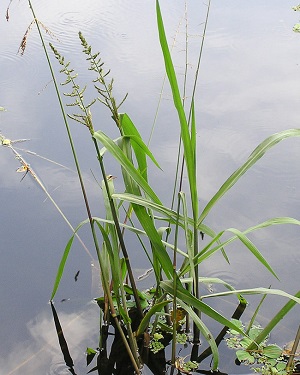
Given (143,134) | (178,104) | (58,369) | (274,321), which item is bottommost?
(58,369)

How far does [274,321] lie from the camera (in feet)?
4.00

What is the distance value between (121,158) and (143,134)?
3.65 feet

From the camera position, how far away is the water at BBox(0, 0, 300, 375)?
1547 mm

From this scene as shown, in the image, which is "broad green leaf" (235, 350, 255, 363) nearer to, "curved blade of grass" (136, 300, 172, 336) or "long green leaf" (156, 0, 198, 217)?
"curved blade of grass" (136, 300, 172, 336)

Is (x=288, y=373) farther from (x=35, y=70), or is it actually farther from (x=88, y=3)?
(x=88, y=3)

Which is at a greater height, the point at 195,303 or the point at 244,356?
the point at 195,303

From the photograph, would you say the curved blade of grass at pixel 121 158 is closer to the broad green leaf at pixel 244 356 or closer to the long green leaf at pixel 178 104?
the long green leaf at pixel 178 104

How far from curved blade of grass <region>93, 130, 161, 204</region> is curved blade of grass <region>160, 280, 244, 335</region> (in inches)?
7.6

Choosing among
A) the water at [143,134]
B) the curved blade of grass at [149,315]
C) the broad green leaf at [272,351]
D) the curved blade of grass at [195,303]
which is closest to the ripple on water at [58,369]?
the water at [143,134]

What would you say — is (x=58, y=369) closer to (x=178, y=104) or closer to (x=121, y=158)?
(x=121, y=158)

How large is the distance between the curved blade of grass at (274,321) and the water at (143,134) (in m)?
0.10

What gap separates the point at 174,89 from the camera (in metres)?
1.10

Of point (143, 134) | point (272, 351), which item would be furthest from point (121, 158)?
point (143, 134)

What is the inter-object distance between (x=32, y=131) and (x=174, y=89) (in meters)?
1.32
